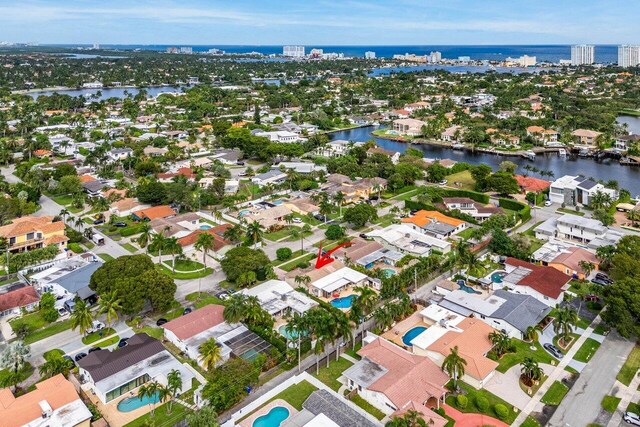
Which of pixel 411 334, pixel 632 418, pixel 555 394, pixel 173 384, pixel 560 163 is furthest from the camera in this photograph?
pixel 560 163

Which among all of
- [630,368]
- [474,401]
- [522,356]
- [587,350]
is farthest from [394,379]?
[630,368]

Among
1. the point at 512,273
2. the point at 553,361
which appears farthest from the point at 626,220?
the point at 553,361

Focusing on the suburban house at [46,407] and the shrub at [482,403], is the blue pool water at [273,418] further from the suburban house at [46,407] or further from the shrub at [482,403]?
the shrub at [482,403]

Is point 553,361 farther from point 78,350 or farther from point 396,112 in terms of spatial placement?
point 396,112

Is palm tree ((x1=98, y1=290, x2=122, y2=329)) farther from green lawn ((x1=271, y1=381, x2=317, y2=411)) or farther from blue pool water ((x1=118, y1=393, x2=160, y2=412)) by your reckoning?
green lawn ((x1=271, y1=381, x2=317, y2=411))

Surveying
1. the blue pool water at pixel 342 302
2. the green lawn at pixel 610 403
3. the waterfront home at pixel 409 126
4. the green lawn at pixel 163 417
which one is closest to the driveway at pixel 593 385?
the green lawn at pixel 610 403

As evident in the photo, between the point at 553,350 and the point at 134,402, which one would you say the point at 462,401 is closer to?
the point at 553,350
